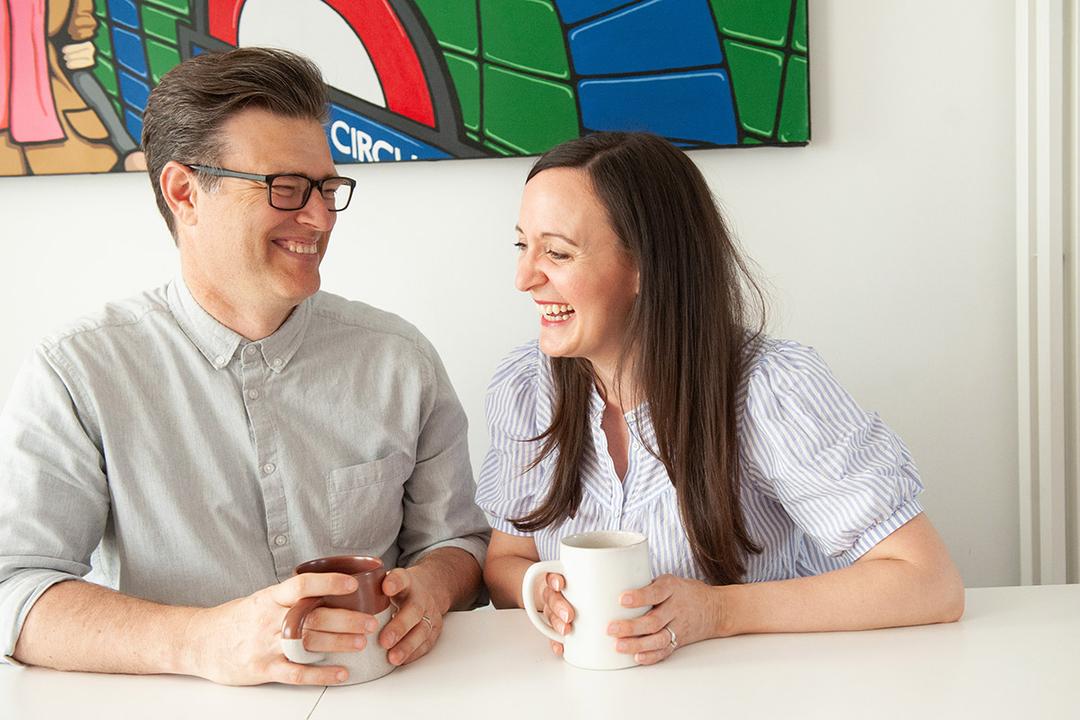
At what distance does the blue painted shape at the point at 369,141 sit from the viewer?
1.96 meters

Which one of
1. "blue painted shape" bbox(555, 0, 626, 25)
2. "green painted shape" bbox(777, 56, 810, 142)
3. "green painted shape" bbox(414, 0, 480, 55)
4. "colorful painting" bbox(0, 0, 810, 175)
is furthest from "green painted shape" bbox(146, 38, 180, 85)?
"green painted shape" bbox(777, 56, 810, 142)

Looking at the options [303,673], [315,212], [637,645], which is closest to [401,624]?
[303,673]

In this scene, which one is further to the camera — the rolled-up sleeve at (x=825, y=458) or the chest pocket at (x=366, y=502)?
the chest pocket at (x=366, y=502)

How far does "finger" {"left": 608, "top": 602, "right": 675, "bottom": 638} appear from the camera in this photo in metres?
1.09

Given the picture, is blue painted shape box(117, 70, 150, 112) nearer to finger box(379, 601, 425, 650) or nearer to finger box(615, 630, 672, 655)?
finger box(379, 601, 425, 650)

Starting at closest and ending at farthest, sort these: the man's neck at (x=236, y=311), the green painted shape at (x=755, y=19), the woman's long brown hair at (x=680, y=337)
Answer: the woman's long brown hair at (x=680, y=337)
the man's neck at (x=236, y=311)
the green painted shape at (x=755, y=19)

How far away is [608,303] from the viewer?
4.67ft

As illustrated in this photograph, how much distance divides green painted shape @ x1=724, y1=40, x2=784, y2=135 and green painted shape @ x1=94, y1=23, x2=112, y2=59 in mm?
1176

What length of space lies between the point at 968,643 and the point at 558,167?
2.66ft

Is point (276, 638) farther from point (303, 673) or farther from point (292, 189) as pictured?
point (292, 189)

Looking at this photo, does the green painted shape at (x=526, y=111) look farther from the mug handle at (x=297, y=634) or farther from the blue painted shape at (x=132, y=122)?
the mug handle at (x=297, y=634)

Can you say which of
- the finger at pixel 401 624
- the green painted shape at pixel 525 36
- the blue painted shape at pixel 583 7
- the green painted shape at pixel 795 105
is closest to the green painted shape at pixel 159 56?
the green painted shape at pixel 525 36

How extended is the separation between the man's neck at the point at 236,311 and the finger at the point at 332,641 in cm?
58

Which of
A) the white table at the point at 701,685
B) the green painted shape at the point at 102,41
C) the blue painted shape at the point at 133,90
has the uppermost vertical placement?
the green painted shape at the point at 102,41
